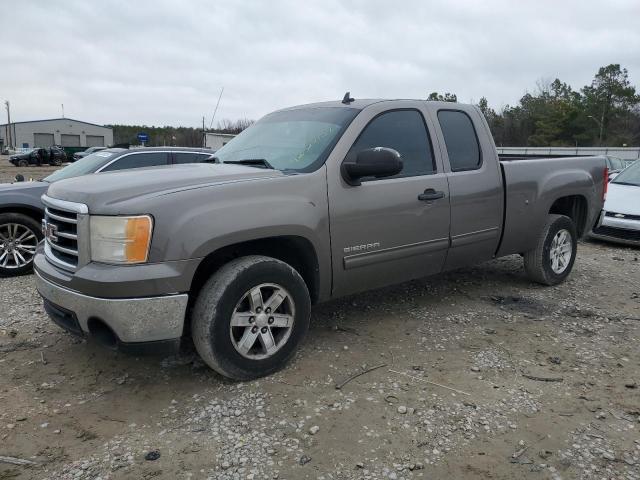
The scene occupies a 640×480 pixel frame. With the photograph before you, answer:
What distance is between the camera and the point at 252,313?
11.2ft

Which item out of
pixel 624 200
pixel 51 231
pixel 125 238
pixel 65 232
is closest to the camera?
pixel 125 238

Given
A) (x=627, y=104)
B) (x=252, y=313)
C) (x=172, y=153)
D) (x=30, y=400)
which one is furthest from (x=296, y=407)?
(x=627, y=104)

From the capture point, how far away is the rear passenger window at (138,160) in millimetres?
7234

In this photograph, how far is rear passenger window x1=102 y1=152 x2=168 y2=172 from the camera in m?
7.23

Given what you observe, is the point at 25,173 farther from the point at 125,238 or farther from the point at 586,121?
the point at 586,121

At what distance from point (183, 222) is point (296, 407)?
128 cm

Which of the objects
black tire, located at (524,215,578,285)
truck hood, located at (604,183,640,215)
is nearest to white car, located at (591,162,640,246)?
truck hood, located at (604,183,640,215)

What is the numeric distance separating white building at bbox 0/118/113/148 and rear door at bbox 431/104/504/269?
89.8 meters

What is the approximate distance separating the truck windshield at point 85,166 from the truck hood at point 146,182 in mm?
3666

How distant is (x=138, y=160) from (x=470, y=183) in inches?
189

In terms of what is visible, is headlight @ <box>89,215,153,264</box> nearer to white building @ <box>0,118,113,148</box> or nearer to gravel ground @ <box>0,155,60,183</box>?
gravel ground @ <box>0,155,60,183</box>

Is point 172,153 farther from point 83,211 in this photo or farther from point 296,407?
point 296,407

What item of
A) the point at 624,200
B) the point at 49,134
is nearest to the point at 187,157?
the point at 624,200

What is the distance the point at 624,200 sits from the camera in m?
8.64
